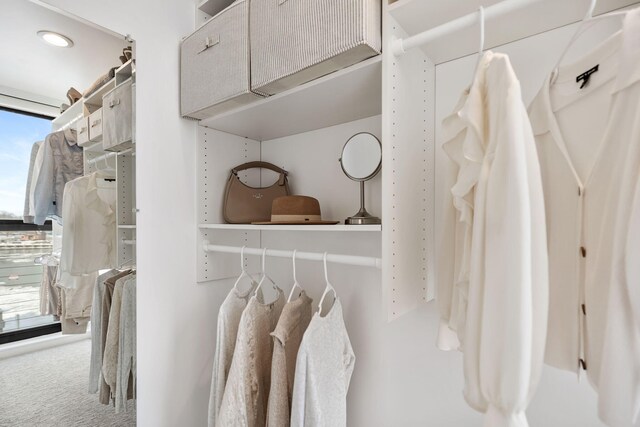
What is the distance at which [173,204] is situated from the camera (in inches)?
47.3

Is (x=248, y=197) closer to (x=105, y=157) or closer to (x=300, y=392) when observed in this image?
(x=105, y=157)

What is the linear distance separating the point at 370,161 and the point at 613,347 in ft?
2.46

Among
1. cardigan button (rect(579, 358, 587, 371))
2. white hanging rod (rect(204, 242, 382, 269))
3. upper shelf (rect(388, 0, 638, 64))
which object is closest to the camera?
cardigan button (rect(579, 358, 587, 371))

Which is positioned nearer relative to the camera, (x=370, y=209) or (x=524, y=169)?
(x=524, y=169)

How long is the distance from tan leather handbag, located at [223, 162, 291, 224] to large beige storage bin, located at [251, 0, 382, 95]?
0.45 meters

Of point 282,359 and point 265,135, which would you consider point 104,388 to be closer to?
point 282,359

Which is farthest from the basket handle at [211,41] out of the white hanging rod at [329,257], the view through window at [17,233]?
the white hanging rod at [329,257]

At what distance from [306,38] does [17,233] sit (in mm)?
953

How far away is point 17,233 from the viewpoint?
2.95 ft

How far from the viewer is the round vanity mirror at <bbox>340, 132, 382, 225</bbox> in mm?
1066

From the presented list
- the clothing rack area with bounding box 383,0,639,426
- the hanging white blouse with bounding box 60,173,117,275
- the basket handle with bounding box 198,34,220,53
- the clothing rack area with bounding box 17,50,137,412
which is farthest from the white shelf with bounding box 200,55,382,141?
the hanging white blouse with bounding box 60,173,117,275

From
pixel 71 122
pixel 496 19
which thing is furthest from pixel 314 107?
pixel 71 122

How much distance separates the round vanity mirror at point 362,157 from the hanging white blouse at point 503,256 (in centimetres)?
47

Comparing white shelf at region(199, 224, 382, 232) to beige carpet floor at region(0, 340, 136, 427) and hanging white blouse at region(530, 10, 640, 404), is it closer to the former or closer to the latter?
hanging white blouse at region(530, 10, 640, 404)
